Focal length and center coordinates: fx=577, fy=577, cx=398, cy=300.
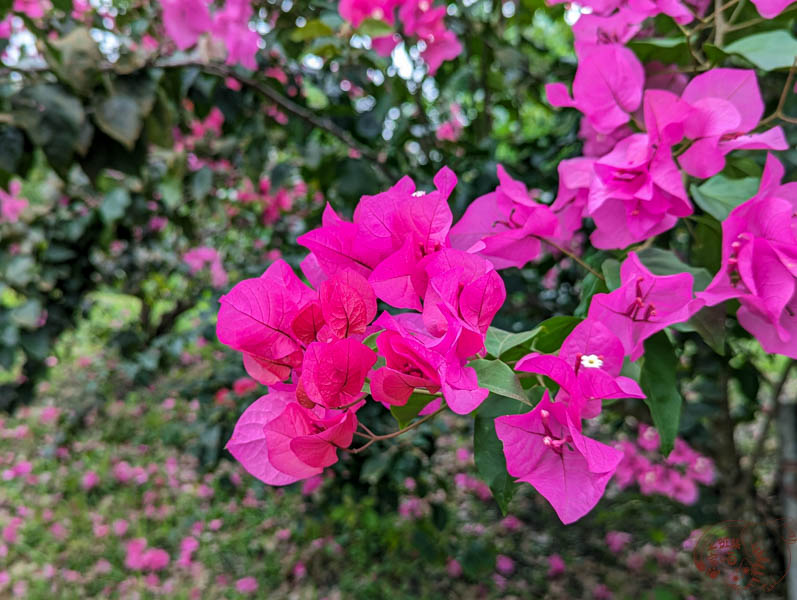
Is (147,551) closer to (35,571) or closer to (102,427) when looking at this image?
(35,571)

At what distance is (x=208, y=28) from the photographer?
3.09 ft

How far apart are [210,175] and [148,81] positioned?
462 millimetres

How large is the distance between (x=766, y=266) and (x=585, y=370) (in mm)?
139

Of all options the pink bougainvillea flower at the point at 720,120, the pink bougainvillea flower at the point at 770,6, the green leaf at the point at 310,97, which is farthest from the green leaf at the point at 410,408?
the green leaf at the point at 310,97

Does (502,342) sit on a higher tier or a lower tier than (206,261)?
higher

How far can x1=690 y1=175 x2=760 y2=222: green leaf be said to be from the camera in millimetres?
420

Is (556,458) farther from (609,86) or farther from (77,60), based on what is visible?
(77,60)

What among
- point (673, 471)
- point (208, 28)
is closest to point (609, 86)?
point (208, 28)

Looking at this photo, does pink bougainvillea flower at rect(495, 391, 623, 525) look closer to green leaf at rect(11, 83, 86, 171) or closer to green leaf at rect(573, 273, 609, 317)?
green leaf at rect(573, 273, 609, 317)

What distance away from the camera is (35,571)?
2088 millimetres

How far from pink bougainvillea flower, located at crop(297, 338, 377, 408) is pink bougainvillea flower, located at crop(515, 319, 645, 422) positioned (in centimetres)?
8

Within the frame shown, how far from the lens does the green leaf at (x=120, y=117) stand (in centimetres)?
74

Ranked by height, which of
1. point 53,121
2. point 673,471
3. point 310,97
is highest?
point 53,121

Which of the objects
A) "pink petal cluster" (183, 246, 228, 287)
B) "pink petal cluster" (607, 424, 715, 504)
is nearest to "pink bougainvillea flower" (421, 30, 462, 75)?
"pink petal cluster" (607, 424, 715, 504)
